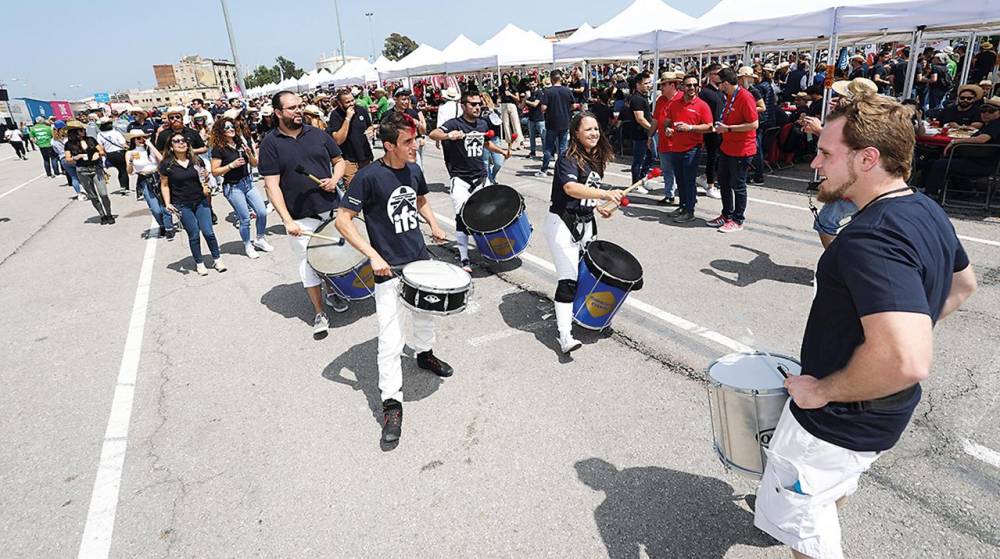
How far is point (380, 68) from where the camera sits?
28.2 meters

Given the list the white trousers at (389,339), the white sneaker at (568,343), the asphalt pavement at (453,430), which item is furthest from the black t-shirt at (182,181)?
the white sneaker at (568,343)

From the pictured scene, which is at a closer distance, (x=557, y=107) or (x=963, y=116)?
(x=963, y=116)

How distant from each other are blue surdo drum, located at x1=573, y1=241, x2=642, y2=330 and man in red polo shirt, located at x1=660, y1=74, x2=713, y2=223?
3.96 meters

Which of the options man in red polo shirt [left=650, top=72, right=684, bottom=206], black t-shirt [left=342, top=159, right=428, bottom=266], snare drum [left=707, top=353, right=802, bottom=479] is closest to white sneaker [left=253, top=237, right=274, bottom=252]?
black t-shirt [left=342, top=159, right=428, bottom=266]

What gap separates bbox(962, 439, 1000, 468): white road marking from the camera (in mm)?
2977

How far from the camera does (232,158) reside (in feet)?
23.0

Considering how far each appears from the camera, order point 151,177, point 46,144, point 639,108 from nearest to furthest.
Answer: point 151,177 → point 639,108 → point 46,144

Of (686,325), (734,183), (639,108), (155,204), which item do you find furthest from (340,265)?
(639,108)

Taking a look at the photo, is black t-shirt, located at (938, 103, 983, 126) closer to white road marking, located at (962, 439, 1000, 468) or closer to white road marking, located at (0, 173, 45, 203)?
white road marking, located at (962, 439, 1000, 468)

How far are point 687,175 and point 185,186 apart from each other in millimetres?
6592

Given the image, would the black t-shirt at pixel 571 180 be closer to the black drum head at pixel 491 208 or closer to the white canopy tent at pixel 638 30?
the black drum head at pixel 491 208

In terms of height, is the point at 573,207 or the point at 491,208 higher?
the point at 573,207

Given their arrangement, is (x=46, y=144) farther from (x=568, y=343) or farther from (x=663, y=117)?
(x=568, y=343)

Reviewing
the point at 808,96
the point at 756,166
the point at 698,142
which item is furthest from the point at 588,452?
the point at 808,96
